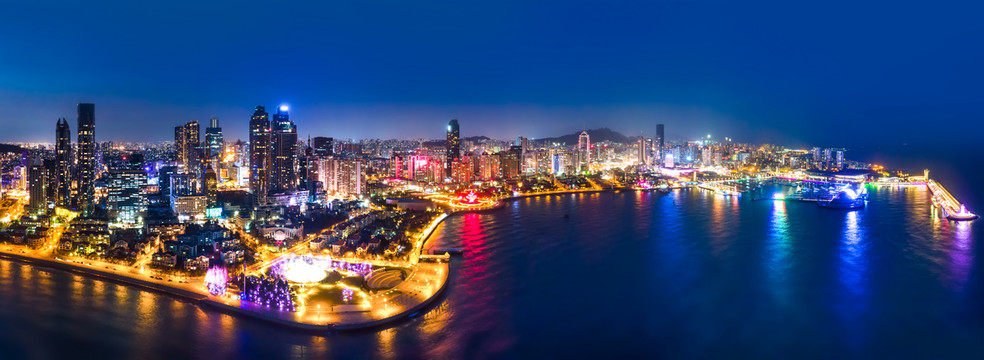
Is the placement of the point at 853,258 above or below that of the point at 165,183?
below

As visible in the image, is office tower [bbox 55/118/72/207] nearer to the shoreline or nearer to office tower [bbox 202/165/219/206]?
office tower [bbox 202/165/219/206]

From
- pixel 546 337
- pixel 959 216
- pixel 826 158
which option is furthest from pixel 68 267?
pixel 826 158

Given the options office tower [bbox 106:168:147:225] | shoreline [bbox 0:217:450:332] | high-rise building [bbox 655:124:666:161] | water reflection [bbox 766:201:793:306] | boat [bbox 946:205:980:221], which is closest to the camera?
shoreline [bbox 0:217:450:332]

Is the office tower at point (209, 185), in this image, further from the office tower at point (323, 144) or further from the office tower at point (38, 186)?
the office tower at point (323, 144)

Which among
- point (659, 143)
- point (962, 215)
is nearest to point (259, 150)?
point (962, 215)

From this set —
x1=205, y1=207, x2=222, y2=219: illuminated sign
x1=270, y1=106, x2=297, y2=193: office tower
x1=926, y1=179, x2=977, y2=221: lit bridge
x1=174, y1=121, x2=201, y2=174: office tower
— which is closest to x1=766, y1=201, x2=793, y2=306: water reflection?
x1=926, y1=179, x2=977, y2=221: lit bridge

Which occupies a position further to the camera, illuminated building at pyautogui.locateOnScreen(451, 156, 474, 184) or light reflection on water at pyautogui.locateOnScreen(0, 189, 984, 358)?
illuminated building at pyautogui.locateOnScreen(451, 156, 474, 184)

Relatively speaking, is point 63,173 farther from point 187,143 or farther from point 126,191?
point 187,143
